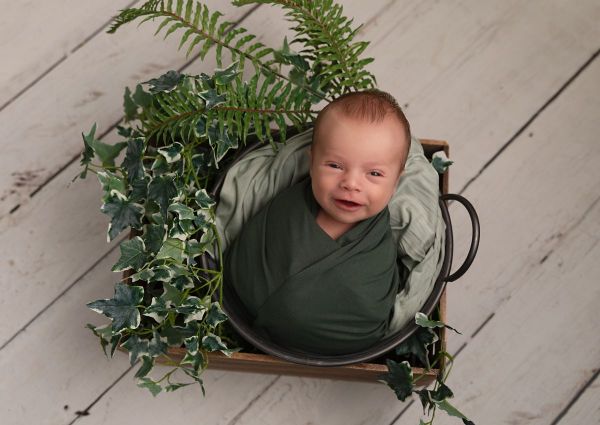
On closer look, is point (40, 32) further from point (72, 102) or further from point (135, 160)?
point (135, 160)

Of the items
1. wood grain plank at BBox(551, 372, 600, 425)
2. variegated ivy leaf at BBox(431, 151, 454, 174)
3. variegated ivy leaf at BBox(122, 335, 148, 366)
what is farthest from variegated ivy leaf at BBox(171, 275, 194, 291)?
wood grain plank at BBox(551, 372, 600, 425)

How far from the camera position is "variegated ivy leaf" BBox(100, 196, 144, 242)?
1.16 m

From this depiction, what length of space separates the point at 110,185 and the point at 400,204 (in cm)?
47

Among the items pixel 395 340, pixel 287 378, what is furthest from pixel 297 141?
pixel 287 378

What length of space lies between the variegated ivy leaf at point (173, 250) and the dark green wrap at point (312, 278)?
0.34 feet

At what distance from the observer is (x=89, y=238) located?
1526 millimetres

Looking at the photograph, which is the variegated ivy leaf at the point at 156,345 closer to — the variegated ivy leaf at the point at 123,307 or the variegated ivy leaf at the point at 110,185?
the variegated ivy leaf at the point at 123,307

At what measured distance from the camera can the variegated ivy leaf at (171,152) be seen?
119 cm

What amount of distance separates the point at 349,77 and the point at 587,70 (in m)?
0.64

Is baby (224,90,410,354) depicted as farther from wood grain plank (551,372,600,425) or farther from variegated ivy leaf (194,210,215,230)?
wood grain plank (551,372,600,425)

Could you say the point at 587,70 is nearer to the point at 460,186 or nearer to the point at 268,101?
the point at 460,186

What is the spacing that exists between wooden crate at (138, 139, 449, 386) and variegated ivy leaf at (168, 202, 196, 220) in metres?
0.23

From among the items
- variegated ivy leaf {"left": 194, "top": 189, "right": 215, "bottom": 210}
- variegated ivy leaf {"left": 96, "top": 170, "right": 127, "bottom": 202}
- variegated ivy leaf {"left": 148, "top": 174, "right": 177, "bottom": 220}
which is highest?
variegated ivy leaf {"left": 194, "top": 189, "right": 215, "bottom": 210}

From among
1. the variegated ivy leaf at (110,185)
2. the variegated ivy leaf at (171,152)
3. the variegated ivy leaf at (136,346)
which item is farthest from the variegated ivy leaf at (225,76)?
the variegated ivy leaf at (136,346)
